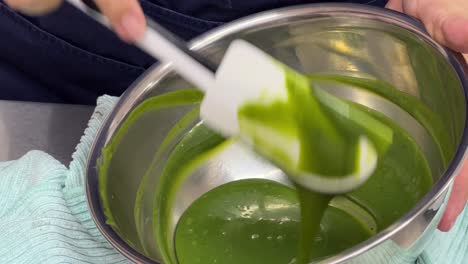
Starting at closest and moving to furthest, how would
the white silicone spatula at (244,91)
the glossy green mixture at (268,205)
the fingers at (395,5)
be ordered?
the white silicone spatula at (244,91)
the glossy green mixture at (268,205)
the fingers at (395,5)

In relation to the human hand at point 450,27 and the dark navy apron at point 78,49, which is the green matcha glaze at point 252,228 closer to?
the human hand at point 450,27

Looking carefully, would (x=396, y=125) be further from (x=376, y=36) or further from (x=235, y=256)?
(x=235, y=256)

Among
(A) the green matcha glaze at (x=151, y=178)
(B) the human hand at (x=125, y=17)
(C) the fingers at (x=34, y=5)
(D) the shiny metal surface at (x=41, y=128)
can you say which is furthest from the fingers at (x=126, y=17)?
(D) the shiny metal surface at (x=41, y=128)

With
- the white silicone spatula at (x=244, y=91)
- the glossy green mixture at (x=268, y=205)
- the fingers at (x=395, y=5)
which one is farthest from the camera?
the fingers at (x=395, y=5)

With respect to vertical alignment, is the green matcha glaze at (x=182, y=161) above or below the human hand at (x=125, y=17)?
below

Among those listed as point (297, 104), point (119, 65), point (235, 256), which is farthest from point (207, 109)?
point (119, 65)

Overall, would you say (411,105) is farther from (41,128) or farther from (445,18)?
(41,128)
